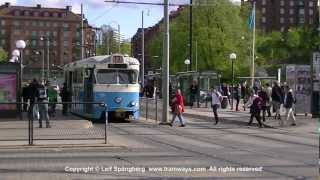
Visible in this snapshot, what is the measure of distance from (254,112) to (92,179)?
60.7 ft

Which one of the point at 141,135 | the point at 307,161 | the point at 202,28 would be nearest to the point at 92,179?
the point at 307,161

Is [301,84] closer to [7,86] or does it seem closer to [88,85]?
[88,85]

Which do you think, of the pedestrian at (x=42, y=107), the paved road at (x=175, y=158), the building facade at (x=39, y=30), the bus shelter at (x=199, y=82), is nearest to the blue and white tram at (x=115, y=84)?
the pedestrian at (x=42, y=107)

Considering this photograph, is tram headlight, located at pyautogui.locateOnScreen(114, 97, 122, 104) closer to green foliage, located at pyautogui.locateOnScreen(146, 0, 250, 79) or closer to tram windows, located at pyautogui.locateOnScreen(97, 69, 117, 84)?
tram windows, located at pyautogui.locateOnScreen(97, 69, 117, 84)

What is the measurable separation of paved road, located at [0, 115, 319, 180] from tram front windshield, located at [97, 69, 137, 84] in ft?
21.7

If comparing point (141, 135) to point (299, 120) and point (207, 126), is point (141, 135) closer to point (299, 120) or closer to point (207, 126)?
point (207, 126)

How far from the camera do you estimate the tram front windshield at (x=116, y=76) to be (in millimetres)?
32156

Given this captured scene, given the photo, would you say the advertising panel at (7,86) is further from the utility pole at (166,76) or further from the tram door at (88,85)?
the utility pole at (166,76)

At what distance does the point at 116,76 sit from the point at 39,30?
147 meters

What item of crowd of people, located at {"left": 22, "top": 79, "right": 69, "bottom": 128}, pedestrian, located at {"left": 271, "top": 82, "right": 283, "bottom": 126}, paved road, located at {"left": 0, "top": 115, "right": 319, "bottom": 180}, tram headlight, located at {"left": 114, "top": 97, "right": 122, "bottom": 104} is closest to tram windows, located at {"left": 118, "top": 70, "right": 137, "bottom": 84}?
tram headlight, located at {"left": 114, "top": 97, "right": 122, "bottom": 104}

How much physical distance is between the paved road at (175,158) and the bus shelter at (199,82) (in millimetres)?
22549

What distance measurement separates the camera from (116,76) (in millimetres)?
32312

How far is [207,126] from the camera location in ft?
99.6

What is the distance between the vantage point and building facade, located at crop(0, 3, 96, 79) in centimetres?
16625
